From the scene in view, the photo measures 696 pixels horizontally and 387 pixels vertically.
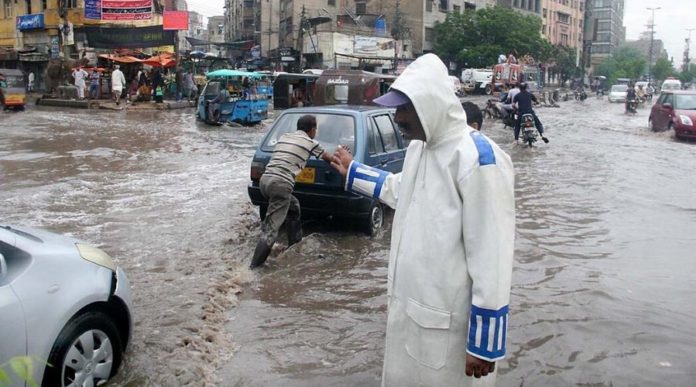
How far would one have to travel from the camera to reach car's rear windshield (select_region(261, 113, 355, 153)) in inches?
292

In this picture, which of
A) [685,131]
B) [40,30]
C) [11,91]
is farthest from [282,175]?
[40,30]

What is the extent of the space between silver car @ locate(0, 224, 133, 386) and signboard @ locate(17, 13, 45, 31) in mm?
40381

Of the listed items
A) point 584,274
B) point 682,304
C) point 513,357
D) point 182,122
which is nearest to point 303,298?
point 513,357

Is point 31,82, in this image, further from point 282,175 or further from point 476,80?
point 282,175

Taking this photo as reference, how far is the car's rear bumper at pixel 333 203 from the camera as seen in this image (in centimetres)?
713

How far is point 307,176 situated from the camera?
23.8 feet

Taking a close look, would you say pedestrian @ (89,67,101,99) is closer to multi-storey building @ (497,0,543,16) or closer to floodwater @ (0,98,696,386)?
floodwater @ (0,98,696,386)

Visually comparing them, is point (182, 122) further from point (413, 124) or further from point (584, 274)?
point (413, 124)

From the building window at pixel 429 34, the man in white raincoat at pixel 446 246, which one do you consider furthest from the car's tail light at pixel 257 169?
the building window at pixel 429 34

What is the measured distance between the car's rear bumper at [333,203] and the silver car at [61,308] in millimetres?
3443

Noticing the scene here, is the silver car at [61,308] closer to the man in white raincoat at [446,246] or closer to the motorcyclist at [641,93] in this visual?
the man in white raincoat at [446,246]

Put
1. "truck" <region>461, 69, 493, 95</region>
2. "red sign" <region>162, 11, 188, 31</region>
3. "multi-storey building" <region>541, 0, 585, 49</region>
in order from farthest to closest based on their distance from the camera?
1. "multi-storey building" <region>541, 0, 585, 49</region>
2. "truck" <region>461, 69, 493, 95</region>
3. "red sign" <region>162, 11, 188, 31</region>

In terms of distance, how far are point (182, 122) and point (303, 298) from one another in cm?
1784

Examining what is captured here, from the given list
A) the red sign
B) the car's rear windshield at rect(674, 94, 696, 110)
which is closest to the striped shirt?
the car's rear windshield at rect(674, 94, 696, 110)
